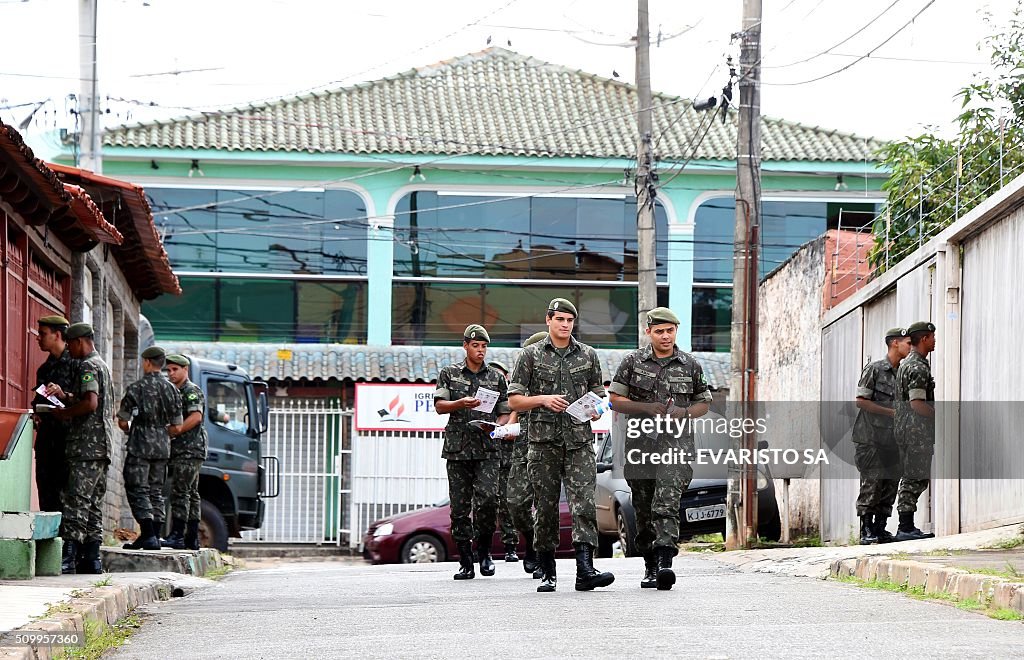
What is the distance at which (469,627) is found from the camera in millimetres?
7848

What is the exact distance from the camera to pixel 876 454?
47.1ft

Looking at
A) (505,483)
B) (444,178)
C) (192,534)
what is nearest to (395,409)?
(444,178)

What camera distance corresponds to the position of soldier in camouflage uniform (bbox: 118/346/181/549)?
45.8 feet

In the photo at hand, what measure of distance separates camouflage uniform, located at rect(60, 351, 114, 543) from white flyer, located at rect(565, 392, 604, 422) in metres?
3.71

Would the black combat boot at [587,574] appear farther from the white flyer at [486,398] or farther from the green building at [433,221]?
the green building at [433,221]

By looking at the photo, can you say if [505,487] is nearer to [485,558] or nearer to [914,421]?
[485,558]

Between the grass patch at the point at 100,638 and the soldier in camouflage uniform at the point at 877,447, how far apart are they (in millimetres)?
7742

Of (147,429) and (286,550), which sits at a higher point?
(147,429)

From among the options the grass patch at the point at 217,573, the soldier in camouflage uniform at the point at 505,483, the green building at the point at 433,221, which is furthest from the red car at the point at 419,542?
the green building at the point at 433,221

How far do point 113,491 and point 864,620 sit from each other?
13358 millimetres

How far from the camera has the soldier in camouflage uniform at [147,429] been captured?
45.8ft

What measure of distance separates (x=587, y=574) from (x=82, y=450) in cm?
390

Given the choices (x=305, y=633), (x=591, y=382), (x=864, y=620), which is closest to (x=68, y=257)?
(x=591, y=382)

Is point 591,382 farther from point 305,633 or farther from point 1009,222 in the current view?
point 1009,222
